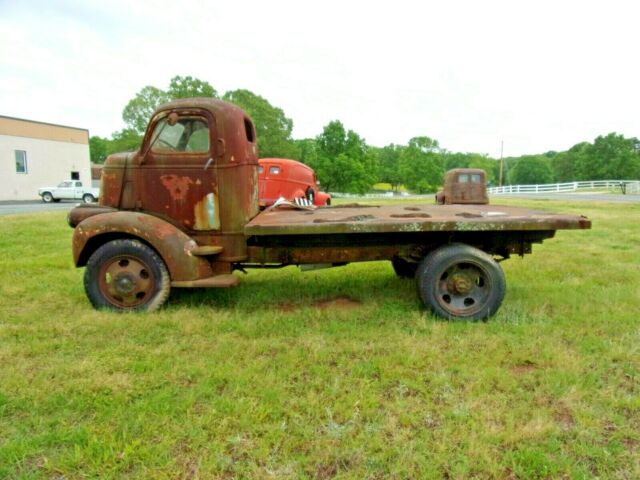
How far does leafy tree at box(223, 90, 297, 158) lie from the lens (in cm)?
4512

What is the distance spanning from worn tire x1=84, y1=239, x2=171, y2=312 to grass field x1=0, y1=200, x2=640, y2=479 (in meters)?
0.21

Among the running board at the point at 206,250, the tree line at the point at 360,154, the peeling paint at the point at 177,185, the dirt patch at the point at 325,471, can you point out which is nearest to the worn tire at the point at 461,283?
the running board at the point at 206,250

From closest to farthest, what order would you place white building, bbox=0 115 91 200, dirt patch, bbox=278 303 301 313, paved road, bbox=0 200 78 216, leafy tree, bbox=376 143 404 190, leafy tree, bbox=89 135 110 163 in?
1. dirt patch, bbox=278 303 301 313
2. paved road, bbox=0 200 78 216
3. white building, bbox=0 115 91 200
4. leafy tree, bbox=89 135 110 163
5. leafy tree, bbox=376 143 404 190

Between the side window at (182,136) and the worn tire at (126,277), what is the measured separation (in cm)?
103

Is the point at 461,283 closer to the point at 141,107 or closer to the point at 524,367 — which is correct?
the point at 524,367

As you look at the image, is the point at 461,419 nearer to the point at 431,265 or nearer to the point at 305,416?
the point at 305,416

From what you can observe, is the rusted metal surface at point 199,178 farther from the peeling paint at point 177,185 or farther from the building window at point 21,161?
the building window at point 21,161

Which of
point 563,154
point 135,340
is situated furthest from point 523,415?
point 563,154

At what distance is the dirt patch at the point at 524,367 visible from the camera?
323 centimetres

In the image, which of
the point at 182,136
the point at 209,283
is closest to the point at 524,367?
the point at 209,283

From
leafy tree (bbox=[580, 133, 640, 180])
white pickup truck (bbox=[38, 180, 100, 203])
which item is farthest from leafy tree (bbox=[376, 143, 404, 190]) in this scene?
Answer: white pickup truck (bbox=[38, 180, 100, 203])

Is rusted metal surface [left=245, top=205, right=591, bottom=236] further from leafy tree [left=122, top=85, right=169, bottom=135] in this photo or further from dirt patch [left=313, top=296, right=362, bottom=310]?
leafy tree [left=122, top=85, right=169, bottom=135]

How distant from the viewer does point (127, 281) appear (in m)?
4.47

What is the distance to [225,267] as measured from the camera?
15.5ft
